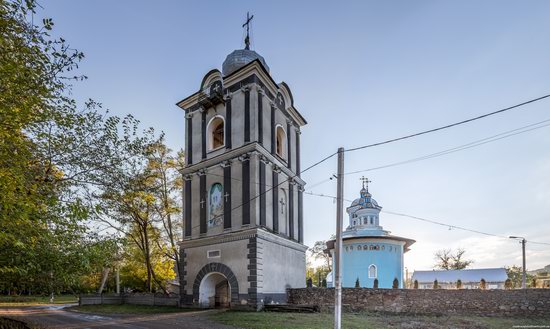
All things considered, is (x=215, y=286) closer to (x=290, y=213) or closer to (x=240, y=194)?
(x=240, y=194)

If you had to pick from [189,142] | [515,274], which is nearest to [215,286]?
[189,142]

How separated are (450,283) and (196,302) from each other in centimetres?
3678

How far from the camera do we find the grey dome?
27.0m

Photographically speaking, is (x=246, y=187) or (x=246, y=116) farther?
(x=246, y=116)

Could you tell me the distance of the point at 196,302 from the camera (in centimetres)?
2209

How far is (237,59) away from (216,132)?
231 inches

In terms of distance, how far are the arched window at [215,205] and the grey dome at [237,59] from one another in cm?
887

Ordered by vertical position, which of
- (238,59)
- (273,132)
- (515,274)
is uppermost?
(238,59)

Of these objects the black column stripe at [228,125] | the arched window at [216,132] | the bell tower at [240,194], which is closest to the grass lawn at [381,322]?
the bell tower at [240,194]

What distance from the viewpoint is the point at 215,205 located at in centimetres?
2312

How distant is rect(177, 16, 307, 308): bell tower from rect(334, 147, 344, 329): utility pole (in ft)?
30.1

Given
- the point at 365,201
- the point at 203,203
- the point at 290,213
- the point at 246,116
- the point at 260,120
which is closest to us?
the point at 246,116

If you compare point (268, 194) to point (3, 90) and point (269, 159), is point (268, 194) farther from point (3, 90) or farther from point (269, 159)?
point (3, 90)

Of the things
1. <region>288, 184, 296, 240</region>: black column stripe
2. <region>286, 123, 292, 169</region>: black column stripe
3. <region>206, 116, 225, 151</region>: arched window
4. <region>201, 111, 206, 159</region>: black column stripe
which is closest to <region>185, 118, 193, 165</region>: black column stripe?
<region>201, 111, 206, 159</region>: black column stripe
